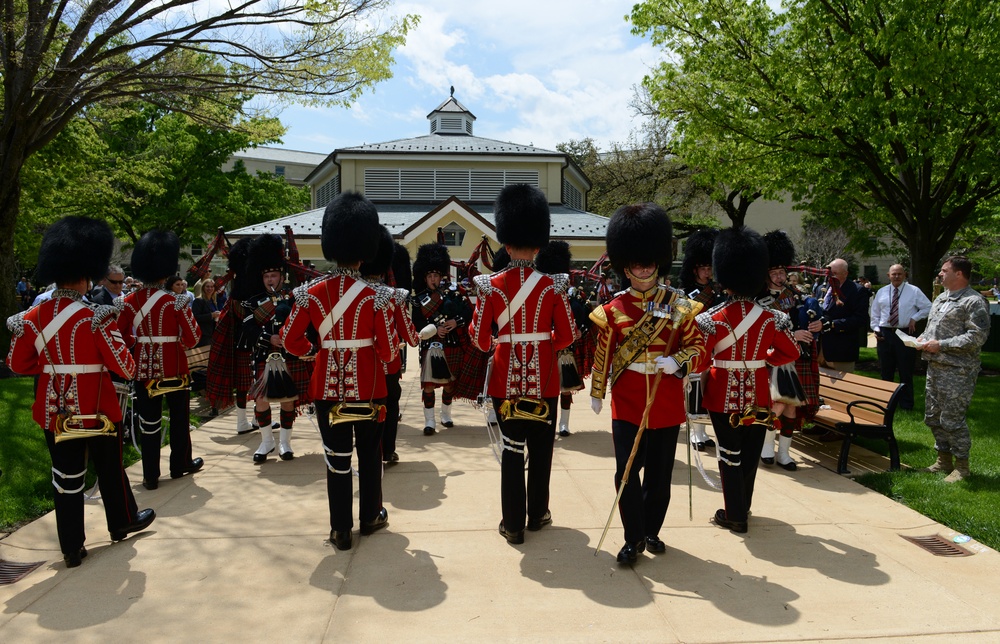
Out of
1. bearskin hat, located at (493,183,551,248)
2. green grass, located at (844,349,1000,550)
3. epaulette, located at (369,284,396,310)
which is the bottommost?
green grass, located at (844,349,1000,550)

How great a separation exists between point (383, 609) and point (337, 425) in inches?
49.4

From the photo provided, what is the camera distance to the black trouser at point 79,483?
171 inches

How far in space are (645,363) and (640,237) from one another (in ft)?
2.52

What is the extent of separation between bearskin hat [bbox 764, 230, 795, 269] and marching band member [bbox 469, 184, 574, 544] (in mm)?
2436

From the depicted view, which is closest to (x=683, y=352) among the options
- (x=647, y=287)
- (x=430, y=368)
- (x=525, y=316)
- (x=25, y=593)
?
(x=647, y=287)

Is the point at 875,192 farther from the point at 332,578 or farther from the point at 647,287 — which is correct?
the point at 332,578

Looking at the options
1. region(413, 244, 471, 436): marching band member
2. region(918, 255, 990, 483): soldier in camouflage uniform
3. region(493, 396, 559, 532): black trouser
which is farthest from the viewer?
region(413, 244, 471, 436): marching band member

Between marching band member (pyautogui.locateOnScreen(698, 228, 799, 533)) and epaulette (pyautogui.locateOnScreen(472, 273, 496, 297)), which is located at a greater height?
epaulette (pyautogui.locateOnScreen(472, 273, 496, 297))

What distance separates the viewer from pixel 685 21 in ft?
41.3

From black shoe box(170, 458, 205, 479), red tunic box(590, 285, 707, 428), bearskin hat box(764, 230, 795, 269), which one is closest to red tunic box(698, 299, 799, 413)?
red tunic box(590, 285, 707, 428)

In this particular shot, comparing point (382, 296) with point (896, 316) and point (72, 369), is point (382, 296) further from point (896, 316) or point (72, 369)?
point (896, 316)

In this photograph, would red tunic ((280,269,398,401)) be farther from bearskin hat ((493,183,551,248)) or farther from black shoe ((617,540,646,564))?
black shoe ((617,540,646,564))

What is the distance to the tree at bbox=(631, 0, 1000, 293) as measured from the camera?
32.8 ft

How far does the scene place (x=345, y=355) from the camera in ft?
14.9
